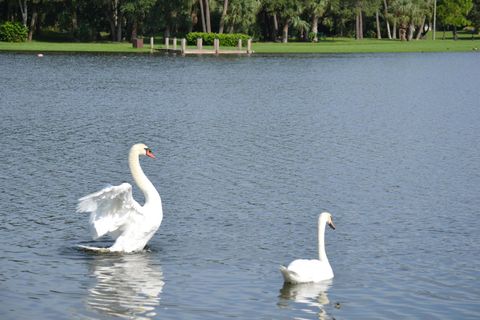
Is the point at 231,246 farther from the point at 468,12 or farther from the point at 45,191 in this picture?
the point at 468,12

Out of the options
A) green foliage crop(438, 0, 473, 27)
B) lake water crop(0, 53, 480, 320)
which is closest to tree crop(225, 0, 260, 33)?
green foliage crop(438, 0, 473, 27)

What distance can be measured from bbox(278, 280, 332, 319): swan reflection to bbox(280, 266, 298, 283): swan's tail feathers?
4.2 inches

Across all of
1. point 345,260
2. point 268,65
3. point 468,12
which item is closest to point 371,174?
point 345,260

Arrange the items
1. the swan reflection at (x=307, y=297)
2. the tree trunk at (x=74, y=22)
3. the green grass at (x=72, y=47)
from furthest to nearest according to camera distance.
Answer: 1. the tree trunk at (x=74, y=22)
2. the green grass at (x=72, y=47)
3. the swan reflection at (x=307, y=297)

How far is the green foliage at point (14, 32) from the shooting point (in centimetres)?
9562

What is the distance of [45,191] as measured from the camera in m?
21.8

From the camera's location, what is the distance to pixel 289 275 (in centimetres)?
1434

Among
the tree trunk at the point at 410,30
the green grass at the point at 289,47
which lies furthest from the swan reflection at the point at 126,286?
the tree trunk at the point at 410,30

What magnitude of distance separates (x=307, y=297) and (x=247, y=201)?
6.99m

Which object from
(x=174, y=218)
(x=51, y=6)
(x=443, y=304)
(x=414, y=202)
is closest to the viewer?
(x=443, y=304)

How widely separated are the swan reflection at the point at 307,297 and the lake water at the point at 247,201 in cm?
3

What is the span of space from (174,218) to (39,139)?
41.0ft

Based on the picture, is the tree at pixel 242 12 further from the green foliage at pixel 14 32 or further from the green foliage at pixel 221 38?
the green foliage at pixel 14 32

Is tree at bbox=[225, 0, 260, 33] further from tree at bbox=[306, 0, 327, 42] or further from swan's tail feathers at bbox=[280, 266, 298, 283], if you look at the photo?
swan's tail feathers at bbox=[280, 266, 298, 283]
